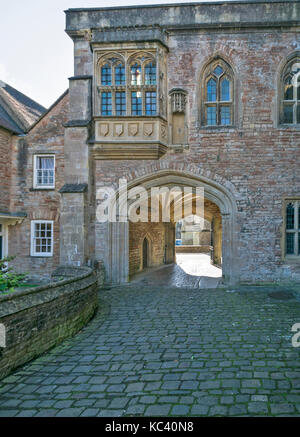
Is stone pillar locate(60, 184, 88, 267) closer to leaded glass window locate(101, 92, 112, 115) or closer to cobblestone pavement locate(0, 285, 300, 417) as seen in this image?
leaded glass window locate(101, 92, 112, 115)

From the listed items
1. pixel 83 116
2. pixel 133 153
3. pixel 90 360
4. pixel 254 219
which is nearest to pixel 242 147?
pixel 254 219

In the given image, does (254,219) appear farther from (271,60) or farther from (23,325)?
(23,325)

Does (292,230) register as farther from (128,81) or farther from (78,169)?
(78,169)

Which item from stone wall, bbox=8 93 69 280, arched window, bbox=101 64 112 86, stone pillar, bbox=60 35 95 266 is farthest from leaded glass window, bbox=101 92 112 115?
stone wall, bbox=8 93 69 280

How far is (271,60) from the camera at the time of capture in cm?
1198

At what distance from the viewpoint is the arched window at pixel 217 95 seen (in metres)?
12.4

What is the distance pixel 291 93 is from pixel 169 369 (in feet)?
37.3

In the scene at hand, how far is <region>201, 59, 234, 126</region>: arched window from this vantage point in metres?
12.4

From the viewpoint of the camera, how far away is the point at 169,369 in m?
5.10

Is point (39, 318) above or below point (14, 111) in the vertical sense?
below

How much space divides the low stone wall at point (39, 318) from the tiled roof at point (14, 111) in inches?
367

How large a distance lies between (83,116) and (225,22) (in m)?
6.36

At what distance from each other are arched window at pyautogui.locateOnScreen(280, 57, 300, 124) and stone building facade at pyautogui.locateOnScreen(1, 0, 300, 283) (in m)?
0.04

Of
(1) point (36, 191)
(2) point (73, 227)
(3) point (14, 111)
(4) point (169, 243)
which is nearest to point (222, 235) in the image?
(2) point (73, 227)
